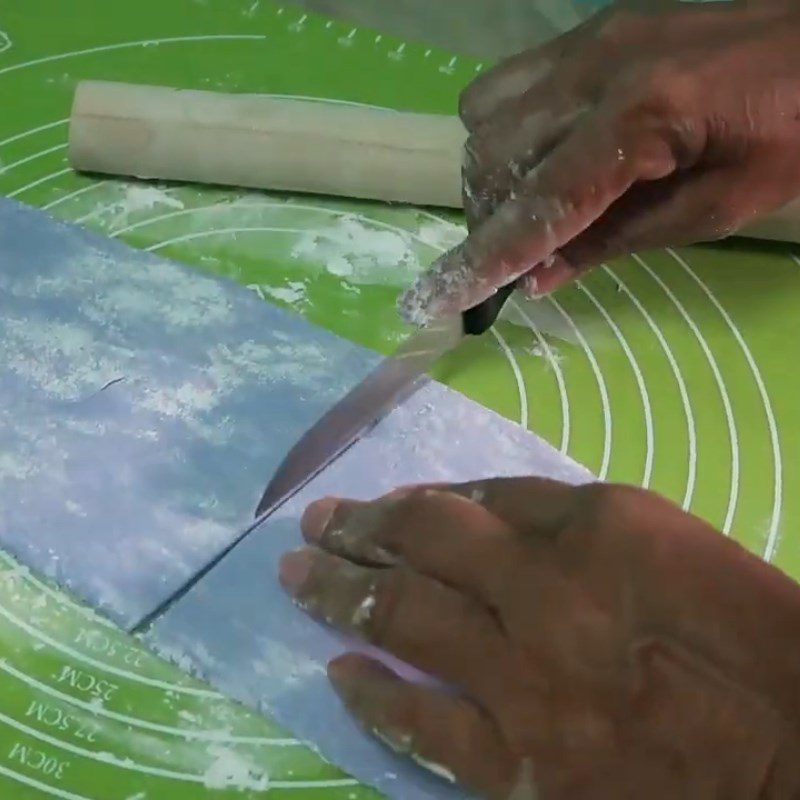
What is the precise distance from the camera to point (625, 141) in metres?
0.74

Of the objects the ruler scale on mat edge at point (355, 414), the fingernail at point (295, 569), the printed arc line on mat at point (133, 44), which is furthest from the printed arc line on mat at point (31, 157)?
the fingernail at point (295, 569)

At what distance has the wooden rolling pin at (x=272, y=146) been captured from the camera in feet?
3.24

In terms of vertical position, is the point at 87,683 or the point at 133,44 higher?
the point at 133,44

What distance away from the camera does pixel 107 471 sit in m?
0.78

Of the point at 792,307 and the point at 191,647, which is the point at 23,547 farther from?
the point at 792,307

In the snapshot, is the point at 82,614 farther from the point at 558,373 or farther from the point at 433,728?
the point at 558,373

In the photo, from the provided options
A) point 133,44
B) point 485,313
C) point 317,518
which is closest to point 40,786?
point 317,518

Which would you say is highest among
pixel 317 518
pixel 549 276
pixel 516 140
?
pixel 516 140

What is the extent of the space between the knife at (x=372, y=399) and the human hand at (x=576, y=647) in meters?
0.11

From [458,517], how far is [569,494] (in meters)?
0.07

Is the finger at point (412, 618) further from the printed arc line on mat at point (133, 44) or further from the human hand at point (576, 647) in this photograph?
the printed arc line on mat at point (133, 44)

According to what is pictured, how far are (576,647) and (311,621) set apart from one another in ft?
0.65

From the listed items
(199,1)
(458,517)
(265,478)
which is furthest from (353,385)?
(199,1)

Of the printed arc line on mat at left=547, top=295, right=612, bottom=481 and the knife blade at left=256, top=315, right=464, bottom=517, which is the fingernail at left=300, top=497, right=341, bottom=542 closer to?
the knife blade at left=256, top=315, right=464, bottom=517
